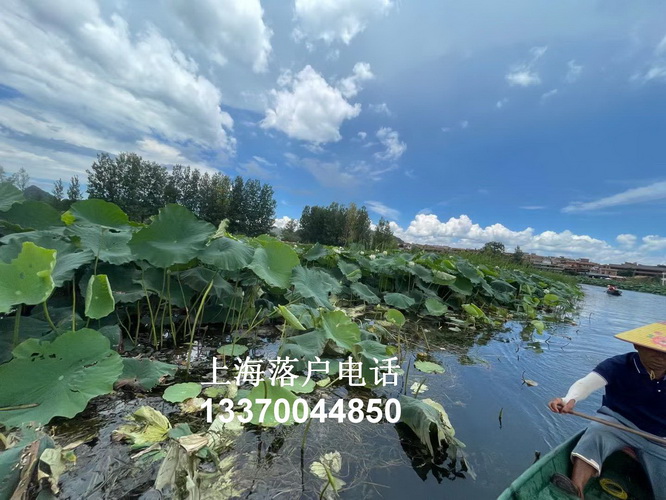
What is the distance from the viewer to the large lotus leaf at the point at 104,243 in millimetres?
2151

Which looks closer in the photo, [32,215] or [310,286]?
[32,215]

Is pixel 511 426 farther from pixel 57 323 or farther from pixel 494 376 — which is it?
pixel 57 323

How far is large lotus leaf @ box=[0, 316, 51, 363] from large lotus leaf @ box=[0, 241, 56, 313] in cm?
56

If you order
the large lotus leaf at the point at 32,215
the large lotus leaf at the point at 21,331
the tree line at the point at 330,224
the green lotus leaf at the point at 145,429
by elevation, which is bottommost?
the green lotus leaf at the point at 145,429

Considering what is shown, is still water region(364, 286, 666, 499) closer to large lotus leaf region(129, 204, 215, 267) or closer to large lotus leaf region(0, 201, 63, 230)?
A: large lotus leaf region(129, 204, 215, 267)

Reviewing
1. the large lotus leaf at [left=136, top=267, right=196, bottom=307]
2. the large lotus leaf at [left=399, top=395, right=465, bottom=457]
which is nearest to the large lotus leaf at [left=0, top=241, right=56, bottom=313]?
the large lotus leaf at [left=136, top=267, right=196, bottom=307]

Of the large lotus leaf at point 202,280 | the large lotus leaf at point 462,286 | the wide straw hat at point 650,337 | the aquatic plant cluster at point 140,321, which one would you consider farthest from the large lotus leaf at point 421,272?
the wide straw hat at point 650,337

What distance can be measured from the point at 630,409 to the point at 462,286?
12.7 ft

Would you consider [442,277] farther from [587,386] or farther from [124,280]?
[124,280]

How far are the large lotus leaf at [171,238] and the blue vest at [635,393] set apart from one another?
111 inches

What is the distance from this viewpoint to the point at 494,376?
9.66ft

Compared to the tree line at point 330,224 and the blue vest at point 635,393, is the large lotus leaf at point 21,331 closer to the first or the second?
the blue vest at point 635,393

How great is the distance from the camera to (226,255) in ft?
7.59

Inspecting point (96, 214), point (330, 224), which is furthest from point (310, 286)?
point (330, 224)
